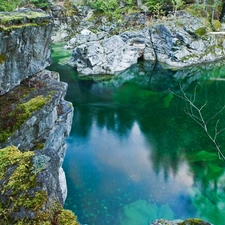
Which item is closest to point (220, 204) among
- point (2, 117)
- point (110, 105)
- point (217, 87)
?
point (2, 117)

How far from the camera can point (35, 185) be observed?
3.99m

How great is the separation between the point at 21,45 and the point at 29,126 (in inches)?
124

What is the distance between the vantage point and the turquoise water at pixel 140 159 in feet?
41.4

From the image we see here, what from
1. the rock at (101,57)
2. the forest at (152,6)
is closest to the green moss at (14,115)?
the rock at (101,57)

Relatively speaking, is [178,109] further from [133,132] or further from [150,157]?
[150,157]

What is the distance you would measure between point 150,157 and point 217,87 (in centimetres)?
1692

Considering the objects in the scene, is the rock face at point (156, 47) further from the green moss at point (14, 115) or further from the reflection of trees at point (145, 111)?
the green moss at point (14, 115)

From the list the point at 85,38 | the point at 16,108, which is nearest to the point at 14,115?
the point at 16,108

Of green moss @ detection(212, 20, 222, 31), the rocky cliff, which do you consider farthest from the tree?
the rocky cliff

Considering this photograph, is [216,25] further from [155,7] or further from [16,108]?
[16,108]

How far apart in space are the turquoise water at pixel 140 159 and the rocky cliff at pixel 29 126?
3169 millimetres

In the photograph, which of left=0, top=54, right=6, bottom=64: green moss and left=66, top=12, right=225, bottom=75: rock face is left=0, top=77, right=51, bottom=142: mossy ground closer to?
left=0, top=54, right=6, bottom=64: green moss

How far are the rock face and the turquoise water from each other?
6.20m

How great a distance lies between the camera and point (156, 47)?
127 feet
